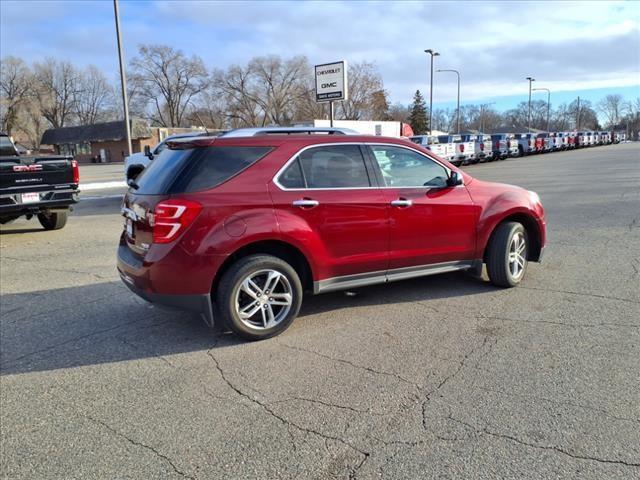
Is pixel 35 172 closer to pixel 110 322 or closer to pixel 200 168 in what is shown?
pixel 110 322

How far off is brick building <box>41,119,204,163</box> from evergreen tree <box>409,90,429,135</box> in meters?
49.3

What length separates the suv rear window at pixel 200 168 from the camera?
410 centimetres

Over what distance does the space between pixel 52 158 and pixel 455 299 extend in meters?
7.89

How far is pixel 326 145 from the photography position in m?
4.66

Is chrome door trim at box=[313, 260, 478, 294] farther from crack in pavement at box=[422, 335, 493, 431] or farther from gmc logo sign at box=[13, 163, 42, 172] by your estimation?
gmc logo sign at box=[13, 163, 42, 172]

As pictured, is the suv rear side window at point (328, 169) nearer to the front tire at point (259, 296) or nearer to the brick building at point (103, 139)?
the front tire at point (259, 296)

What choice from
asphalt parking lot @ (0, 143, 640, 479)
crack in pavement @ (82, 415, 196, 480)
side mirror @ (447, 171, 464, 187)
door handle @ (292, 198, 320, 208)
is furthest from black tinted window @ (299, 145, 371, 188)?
crack in pavement @ (82, 415, 196, 480)

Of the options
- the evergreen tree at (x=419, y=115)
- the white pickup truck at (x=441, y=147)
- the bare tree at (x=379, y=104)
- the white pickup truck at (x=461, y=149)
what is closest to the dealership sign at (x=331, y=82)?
the white pickup truck at (x=441, y=147)

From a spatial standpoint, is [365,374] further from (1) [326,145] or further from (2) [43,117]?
(2) [43,117]

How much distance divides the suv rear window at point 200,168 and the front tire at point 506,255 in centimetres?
272

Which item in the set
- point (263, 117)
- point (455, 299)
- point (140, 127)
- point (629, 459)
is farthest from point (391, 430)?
point (263, 117)

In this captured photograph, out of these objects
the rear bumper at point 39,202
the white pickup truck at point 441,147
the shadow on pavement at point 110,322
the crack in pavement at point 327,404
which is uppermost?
the white pickup truck at point 441,147

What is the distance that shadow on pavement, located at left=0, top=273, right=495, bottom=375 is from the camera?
13.7ft

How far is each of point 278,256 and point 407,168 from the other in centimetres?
164
